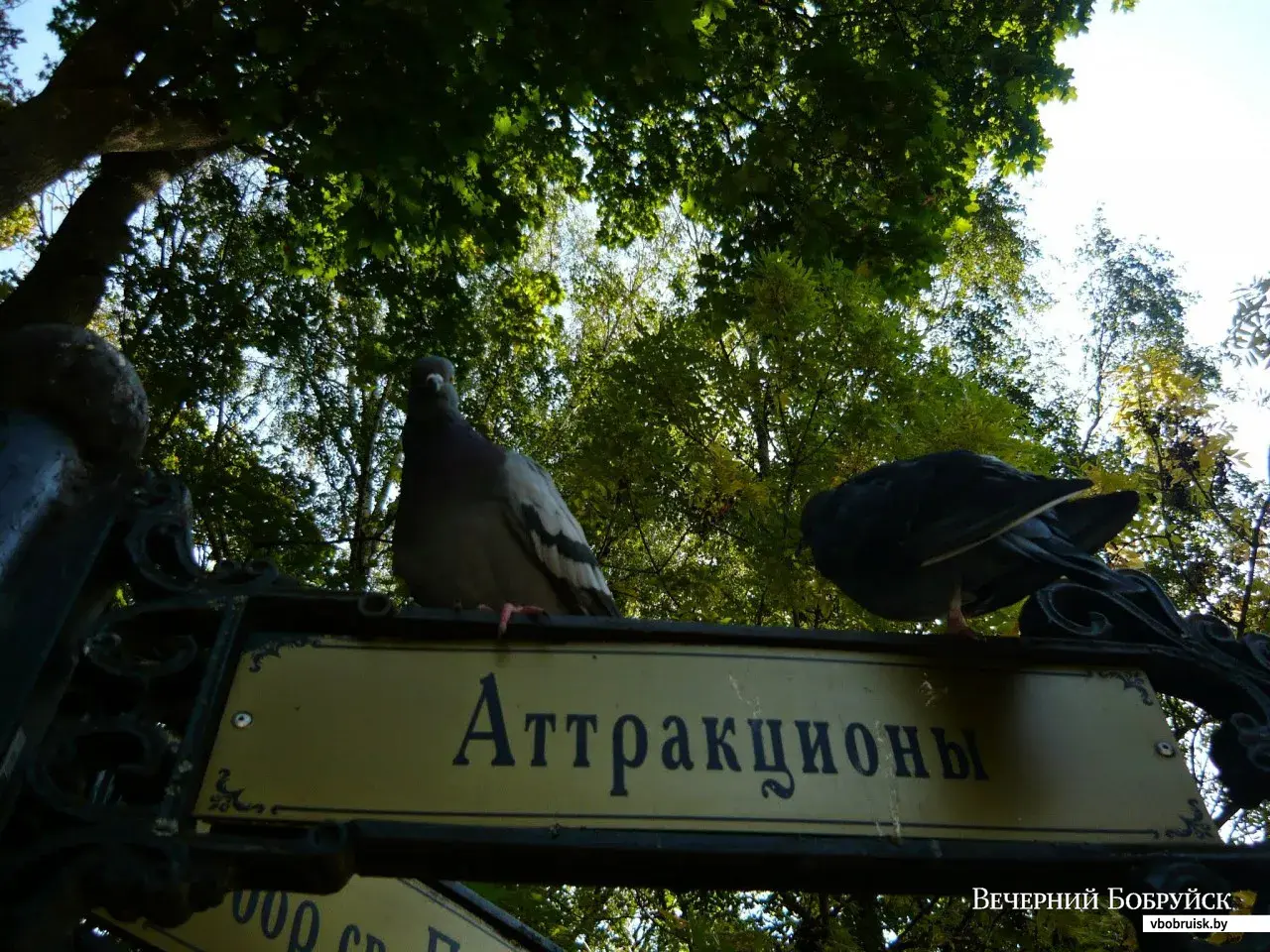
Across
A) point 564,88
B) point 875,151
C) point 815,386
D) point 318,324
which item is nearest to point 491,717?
point 564,88

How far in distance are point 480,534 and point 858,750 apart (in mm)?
1568

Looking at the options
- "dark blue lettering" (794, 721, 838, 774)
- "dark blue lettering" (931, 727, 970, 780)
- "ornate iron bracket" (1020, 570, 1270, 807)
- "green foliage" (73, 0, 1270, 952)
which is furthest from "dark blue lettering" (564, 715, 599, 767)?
"green foliage" (73, 0, 1270, 952)

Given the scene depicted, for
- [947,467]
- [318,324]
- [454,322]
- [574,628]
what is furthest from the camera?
[318,324]

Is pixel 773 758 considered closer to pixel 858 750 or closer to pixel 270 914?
pixel 858 750

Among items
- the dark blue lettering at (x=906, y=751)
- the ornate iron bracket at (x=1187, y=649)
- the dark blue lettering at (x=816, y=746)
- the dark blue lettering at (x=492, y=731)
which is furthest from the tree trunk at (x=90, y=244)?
the ornate iron bracket at (x=1187, y=649)

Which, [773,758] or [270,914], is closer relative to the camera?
[773,758]

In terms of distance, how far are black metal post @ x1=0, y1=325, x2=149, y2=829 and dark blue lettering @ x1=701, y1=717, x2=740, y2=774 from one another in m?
1.56

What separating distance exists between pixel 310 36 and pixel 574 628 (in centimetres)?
372

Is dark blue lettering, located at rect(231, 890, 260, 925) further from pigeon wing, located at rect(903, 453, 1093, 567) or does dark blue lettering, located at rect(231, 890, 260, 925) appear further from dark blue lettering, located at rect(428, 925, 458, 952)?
pigeon wing, located at rect(903, 453, 1093, 567)

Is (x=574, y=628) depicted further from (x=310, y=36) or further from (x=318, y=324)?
(x=318, y=324)

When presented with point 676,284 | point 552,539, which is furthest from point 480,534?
point 676,284

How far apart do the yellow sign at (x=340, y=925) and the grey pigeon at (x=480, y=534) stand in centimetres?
96

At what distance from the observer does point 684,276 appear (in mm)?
10852

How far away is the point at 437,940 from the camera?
2.83 meters
